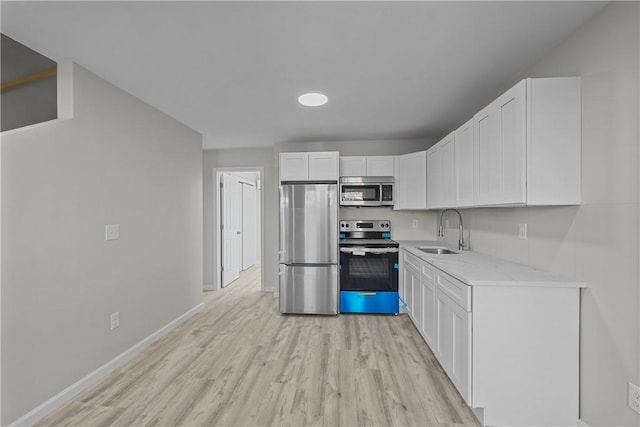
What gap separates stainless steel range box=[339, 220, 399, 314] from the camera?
12.5 ft

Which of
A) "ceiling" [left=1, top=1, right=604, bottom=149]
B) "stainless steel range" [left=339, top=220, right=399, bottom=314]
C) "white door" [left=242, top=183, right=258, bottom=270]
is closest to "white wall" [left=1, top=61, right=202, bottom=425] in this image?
"ceiling" [left=1, top=1, right=604, bottom=149]

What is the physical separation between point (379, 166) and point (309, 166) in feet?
3.27

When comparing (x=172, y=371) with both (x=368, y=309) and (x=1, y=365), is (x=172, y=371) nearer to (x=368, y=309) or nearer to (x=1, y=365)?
(x=1, y=365)

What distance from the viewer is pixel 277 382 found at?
2.32 m

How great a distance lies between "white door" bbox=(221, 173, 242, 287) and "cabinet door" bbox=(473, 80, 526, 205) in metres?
4.26

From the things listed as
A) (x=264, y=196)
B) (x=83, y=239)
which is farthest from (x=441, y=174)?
(x=83, y=239)

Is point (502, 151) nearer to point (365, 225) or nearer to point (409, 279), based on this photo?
point (409, 279)

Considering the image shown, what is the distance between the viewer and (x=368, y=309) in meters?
3.85

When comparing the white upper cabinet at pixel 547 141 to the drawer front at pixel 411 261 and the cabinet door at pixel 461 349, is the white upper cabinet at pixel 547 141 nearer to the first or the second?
the cabinet door at pixel 461 349

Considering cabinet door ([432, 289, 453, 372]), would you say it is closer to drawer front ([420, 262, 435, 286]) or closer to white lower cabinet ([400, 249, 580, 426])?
drawer front ([420, 262, 435, 286])

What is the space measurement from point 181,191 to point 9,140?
6.05 ft

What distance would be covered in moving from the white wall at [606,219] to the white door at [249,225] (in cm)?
586

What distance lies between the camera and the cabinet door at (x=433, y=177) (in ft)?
11.1

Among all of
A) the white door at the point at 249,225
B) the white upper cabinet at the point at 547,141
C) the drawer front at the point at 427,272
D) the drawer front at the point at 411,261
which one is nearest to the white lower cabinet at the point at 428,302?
the drawer front at the point at 427,272
